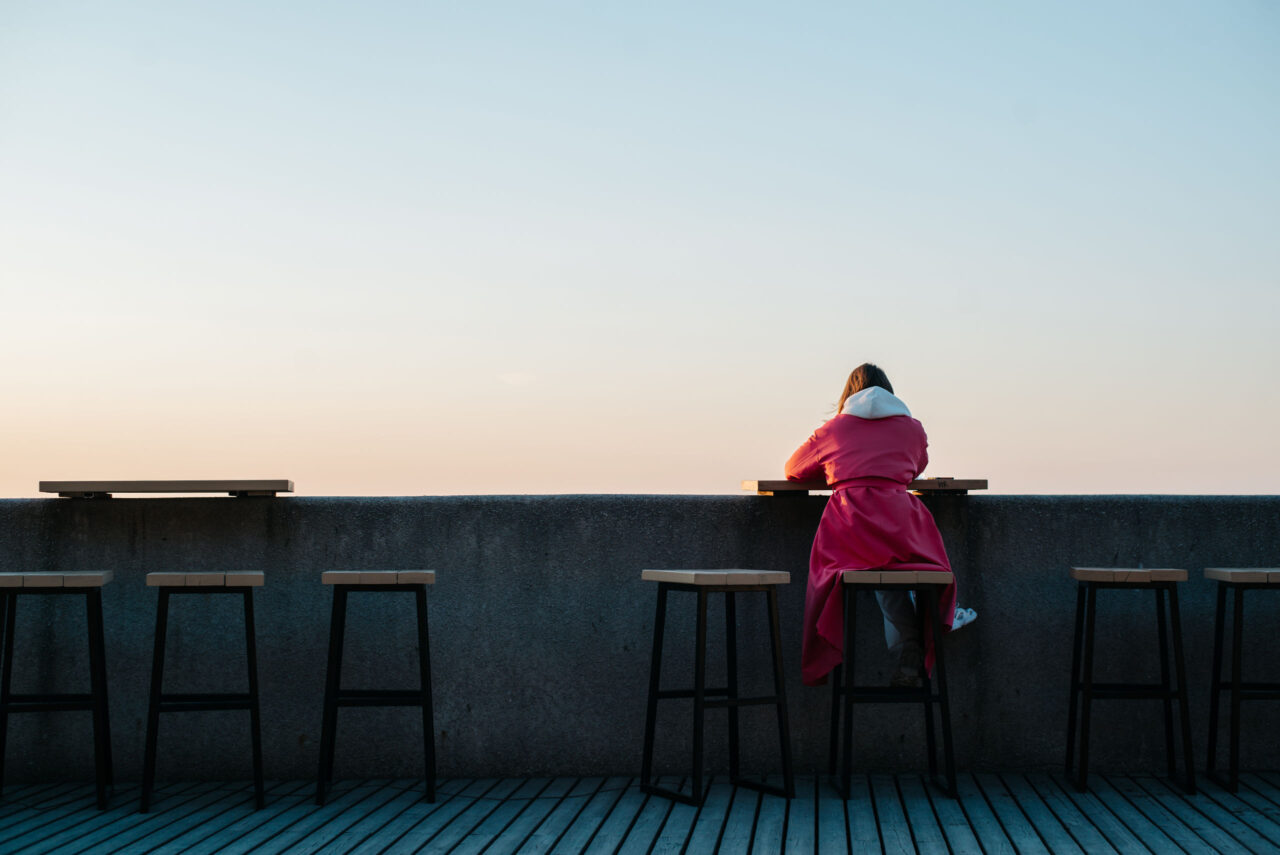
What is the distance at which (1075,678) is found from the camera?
361 cm

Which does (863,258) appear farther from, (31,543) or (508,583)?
(31,543)

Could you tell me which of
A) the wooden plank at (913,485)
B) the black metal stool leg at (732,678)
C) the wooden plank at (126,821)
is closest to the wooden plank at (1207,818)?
the wooden plank at (913,485)

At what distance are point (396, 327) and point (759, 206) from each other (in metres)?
2.66

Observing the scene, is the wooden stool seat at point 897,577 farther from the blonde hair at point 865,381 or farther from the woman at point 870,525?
the blonde hair at point 865,381

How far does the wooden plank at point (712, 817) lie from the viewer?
9.42ft

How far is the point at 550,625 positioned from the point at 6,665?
191 cm

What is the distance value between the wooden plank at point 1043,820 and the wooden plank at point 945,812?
200mm

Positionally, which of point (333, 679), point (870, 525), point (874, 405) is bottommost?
point (333, 679)

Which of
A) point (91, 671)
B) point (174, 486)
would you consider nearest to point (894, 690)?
point (174, 486)

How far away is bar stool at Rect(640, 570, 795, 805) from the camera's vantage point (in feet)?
10.4

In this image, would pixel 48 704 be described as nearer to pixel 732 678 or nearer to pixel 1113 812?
pixel 732 678

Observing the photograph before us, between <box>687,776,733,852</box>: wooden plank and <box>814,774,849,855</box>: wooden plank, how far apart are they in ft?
0.95

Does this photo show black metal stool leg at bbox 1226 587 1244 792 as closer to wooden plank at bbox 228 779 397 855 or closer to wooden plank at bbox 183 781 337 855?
wooden plank at bbox 228 779 397 855

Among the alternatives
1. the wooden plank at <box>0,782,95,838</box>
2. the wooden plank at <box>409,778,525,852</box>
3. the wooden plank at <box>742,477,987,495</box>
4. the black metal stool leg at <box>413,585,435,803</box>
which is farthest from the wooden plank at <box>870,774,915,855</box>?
the wooden plank at <box>0,782,95,838</box>
